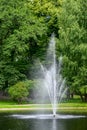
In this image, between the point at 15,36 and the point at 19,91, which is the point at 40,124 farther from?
the point at 15,36

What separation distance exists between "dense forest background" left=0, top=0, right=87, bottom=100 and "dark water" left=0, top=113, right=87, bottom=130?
14.0 metres

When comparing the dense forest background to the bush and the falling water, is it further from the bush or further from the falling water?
the falling water

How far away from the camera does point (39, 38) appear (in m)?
53.9

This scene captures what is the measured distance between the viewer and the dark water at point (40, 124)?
23750 mm

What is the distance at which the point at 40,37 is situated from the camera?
53344 millimetres

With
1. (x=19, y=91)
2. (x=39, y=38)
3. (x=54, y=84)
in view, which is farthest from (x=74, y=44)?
(x=39, y=38)

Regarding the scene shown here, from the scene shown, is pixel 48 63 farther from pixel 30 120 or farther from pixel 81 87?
pixel 30 120

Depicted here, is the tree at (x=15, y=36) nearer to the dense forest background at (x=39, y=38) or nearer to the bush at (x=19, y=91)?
the dense forest background at (x=39, y=38)

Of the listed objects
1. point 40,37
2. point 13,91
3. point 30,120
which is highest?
point 40,37

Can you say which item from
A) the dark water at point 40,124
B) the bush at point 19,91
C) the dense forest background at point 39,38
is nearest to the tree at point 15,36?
the dense forest background at point 39,38

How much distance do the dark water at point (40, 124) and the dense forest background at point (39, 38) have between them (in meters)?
14.0

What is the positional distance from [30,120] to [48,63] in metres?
24.3

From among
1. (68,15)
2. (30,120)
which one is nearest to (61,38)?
(68,15)

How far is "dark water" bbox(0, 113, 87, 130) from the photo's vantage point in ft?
77.9
